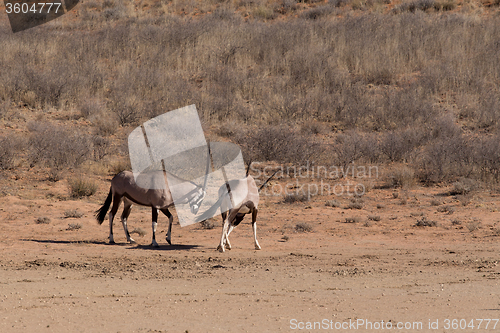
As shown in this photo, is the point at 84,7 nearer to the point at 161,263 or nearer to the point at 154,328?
the point at 161,263

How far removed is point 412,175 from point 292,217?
457 centimetres

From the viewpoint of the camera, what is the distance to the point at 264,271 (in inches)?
313

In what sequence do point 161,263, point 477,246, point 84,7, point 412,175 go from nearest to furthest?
point 161,263
point 477,246
point 412,175
point 84,7

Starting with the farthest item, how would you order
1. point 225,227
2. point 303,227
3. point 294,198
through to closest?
point 294,198, point 303,227, point 225,227

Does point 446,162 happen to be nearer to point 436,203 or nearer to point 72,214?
point 436,203

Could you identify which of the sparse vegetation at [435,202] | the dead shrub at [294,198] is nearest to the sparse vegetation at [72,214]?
the dead shrub at [294,198]

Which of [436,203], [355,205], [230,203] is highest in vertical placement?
[230,203]

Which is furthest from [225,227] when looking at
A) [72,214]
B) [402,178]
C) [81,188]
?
[402,178]

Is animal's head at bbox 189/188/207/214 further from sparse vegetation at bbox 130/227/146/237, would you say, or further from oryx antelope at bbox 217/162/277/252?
sparse vegetation at bbox 130/227/146/237

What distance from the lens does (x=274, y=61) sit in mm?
23406

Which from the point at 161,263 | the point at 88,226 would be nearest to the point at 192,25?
the point at 88,226

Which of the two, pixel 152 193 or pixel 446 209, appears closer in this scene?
pixel 152 193

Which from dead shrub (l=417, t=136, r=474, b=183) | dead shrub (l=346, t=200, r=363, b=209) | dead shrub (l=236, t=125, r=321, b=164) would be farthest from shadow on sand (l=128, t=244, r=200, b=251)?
dead shrub (l=417, t=136, r=474, b=183)

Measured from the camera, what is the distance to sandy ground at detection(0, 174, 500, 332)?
18.9 feet
